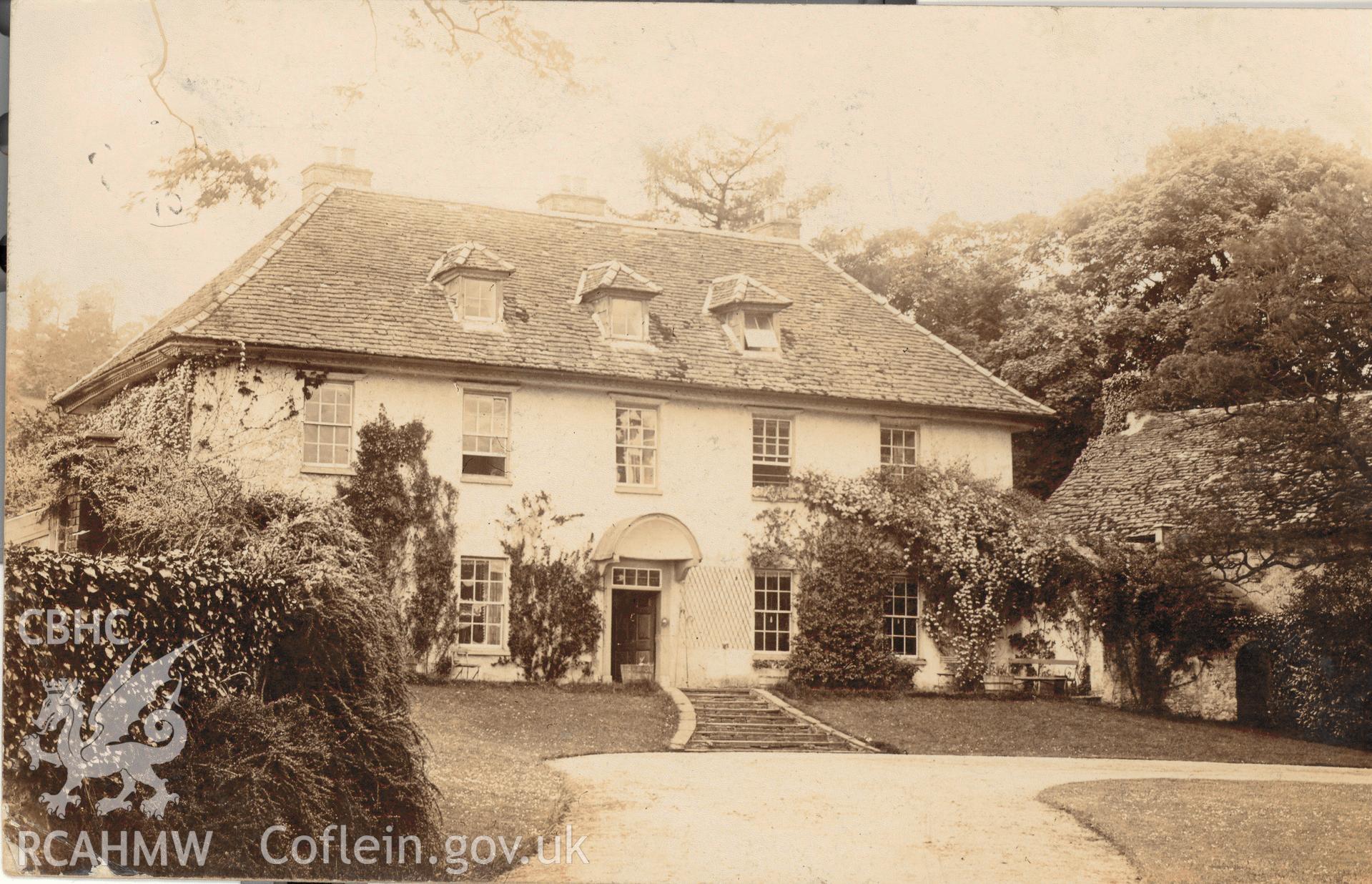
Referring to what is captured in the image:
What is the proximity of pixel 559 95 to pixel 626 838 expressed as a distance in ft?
11.9

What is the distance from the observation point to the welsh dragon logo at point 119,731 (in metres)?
6.32

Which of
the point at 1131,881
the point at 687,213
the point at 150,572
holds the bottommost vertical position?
the point at 1131,881

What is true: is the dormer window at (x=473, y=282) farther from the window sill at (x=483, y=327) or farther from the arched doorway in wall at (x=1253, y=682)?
the arched doorway in wall at (x=1253, y=682)

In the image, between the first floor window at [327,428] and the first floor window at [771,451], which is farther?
the first floor window at [771,451]

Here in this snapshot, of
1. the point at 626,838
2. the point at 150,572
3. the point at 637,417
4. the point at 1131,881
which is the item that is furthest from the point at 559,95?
the point at 1131,881

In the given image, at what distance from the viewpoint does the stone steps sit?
→ 6.77m

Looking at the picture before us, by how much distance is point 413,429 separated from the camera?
6848mm

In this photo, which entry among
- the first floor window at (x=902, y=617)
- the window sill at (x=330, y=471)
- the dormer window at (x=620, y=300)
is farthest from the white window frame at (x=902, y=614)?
the window sill at (x=330, y=471)

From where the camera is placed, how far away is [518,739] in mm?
6602

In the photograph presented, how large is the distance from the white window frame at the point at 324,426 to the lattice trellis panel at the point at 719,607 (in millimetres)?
1817

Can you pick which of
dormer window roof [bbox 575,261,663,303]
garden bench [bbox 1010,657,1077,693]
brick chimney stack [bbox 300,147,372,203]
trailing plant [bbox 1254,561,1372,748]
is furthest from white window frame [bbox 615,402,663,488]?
trailing plant [bbox 1254,561,1372,748]

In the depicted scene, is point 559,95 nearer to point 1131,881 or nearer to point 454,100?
point 454,100

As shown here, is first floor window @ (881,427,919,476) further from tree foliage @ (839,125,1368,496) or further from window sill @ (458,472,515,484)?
window sill @ (458,472,515,484)

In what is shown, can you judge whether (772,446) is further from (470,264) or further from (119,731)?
(119,731)
